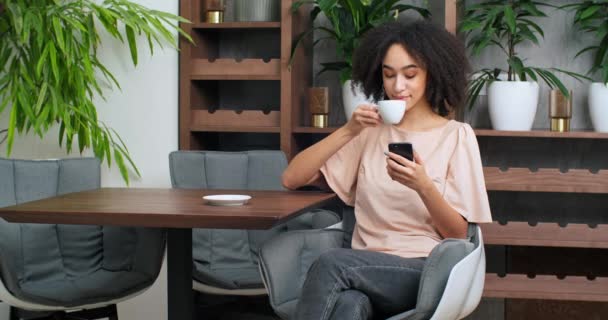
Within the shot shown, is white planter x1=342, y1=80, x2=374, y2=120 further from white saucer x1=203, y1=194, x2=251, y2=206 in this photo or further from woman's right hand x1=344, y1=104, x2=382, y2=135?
white saucer x1=203, y1=194, x2=251, y2=206

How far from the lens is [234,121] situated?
348 centimetres

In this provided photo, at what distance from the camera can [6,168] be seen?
8.99 feet

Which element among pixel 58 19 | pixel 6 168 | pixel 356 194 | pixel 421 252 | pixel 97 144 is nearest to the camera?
pixel 421 252

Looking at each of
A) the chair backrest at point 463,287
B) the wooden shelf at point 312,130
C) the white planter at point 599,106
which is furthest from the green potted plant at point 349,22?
the chair backrest at point 463,287

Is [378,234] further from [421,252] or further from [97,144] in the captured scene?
[97,144]

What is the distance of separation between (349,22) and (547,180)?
97cm

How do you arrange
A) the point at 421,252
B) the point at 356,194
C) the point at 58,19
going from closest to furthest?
1. the point at 421,252
2. the point at 356,194
3. the point at 58,19

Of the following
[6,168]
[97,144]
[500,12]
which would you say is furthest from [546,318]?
[6,168]

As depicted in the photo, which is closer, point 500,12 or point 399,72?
point 399,72

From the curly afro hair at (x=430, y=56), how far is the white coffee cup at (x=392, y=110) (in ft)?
0.60

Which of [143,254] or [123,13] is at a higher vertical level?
[123,13]

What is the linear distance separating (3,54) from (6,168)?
75 cm

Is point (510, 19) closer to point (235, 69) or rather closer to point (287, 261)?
point (235, 69)

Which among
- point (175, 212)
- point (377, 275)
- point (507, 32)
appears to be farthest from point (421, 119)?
point (507, 32)
